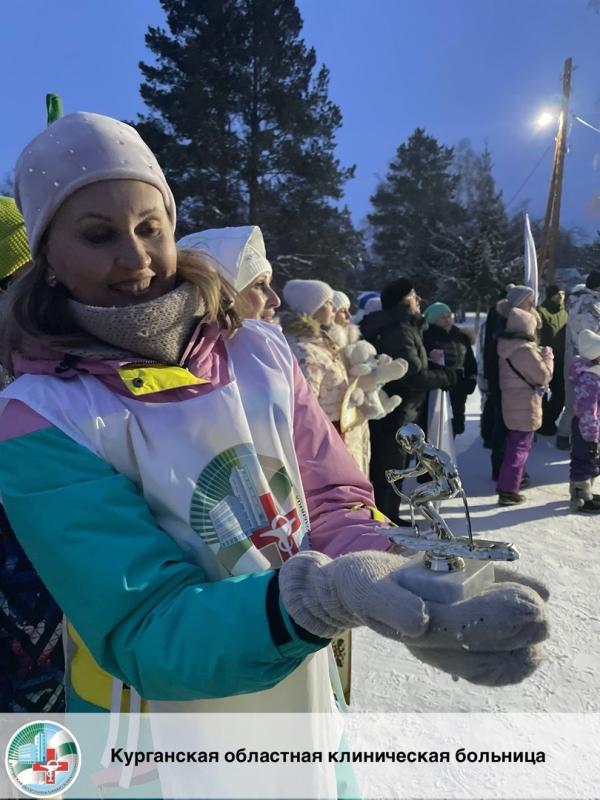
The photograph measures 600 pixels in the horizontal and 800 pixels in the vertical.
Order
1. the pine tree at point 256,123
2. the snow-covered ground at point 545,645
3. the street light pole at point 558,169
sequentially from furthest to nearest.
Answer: the pine tree at point 256,123 < the street light pole at point 558,169 < the snow-covered ground at point 545,645

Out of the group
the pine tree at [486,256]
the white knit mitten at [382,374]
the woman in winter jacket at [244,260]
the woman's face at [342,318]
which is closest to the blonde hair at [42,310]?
the woman in winter jacket at [244,260]

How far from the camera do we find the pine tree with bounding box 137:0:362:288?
62.2 ft

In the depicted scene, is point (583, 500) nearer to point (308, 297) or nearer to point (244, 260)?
point (308, 297)

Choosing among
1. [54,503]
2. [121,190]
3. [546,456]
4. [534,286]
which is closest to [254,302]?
[121,190]

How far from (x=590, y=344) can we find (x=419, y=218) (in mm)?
31456

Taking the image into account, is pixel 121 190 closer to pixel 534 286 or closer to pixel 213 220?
pixel 534 286

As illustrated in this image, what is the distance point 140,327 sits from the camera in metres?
1.05

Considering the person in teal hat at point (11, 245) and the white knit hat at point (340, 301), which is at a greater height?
the person in teal hat at point (11, 245)

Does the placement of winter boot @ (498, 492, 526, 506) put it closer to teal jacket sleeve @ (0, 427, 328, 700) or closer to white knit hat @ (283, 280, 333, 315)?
white knit hat @ (283, 280, 333, 315)

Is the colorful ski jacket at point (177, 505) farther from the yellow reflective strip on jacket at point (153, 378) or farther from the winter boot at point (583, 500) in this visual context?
the winter boot at point (583, 500)

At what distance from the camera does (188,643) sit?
0.78 metres

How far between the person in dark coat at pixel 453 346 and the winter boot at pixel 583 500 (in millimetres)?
1435

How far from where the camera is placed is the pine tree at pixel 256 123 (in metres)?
19.0

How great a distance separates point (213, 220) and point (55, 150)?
61.0 ft
